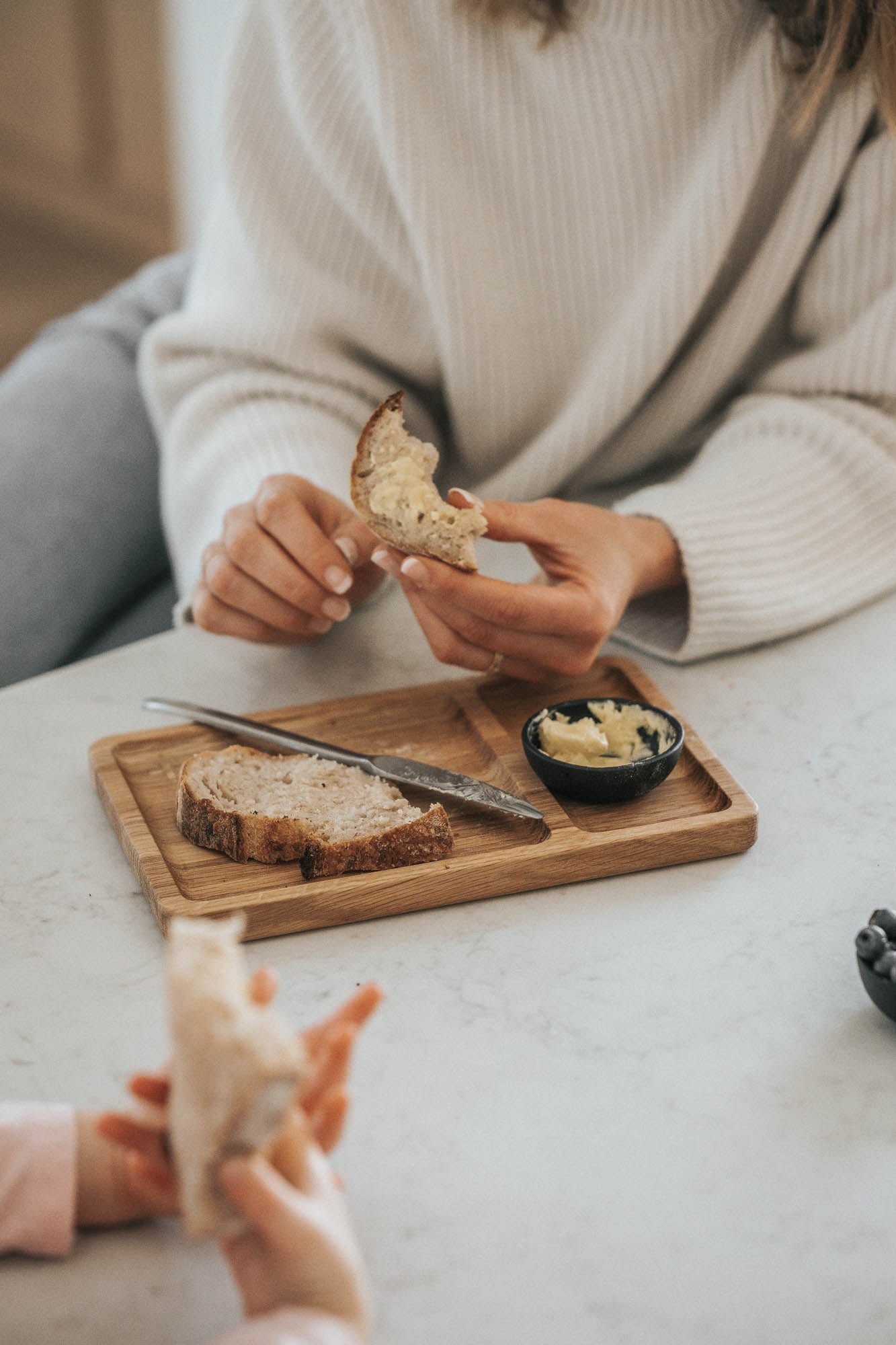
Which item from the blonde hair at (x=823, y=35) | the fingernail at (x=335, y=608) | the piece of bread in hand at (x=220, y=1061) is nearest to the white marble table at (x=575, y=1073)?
the piece of bread in hand at (x=220, y=1061)

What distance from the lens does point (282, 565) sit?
48.3 inches

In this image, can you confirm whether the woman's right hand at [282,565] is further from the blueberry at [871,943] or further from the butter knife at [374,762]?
the blueberry at [871,943]

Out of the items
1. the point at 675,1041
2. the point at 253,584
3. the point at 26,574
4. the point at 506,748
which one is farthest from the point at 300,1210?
the point at 26,574

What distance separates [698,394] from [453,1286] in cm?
122

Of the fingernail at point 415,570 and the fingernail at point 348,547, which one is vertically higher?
the fingernail at point 415,570

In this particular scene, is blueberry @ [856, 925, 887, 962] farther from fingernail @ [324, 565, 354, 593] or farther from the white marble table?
fingernail @ [324, 565, 354, 593]

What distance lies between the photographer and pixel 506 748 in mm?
1142

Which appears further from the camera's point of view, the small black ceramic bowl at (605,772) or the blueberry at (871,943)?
the small black ceramic bowl at (605,772)

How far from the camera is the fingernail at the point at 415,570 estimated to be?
1.07 meters

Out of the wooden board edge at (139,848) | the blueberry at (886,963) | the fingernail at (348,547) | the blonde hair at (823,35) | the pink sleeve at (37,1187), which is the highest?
the blonde hair at (823,35)

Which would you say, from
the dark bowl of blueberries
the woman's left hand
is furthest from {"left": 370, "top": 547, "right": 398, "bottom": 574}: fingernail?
the dark bowl of blueberries

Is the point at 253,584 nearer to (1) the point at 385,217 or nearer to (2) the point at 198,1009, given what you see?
(1) the point at 385,217

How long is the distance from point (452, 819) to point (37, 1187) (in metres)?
0.48

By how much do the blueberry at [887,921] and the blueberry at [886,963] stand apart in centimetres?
2
